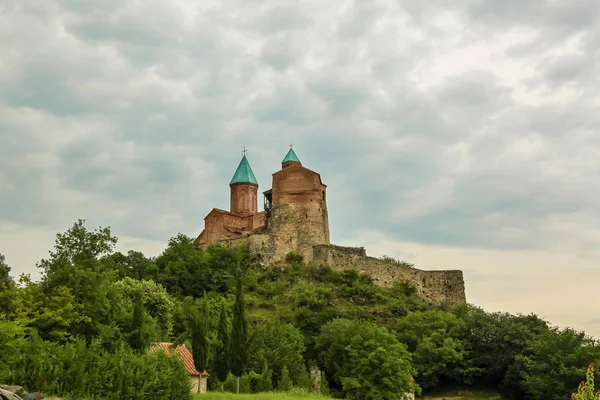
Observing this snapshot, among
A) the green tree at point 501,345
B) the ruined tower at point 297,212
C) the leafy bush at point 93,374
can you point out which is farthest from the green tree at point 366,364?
the ruined tower at point 297,212

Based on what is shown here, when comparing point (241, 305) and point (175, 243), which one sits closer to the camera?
point (241, 305)

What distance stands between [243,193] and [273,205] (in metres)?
5.98

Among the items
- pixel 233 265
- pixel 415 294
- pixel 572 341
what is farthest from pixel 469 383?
pixel 233 265

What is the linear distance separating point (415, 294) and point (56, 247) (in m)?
34.2

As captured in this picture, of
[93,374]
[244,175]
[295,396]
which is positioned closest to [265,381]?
[295,396]

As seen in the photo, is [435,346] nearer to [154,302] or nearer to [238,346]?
[154,302]

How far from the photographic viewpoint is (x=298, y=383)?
117ft

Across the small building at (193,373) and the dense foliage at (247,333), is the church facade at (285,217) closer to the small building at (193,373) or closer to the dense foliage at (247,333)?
the dense foliage at (247,333)

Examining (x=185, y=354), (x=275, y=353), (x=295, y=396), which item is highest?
(x=275, y=353)

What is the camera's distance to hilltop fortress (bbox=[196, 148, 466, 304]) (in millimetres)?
59656

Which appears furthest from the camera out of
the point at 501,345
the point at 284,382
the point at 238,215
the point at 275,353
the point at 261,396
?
the point at 238,215

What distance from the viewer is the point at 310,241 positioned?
6012 centimetres

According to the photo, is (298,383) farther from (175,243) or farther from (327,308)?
(175,243)

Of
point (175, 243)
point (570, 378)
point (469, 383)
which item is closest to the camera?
point (570, 378)
